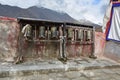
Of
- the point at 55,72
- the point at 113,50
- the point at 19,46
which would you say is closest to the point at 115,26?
the point at 113,50

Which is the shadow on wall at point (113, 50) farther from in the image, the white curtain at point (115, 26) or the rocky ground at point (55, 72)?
the rocky ground at point (55, 72)

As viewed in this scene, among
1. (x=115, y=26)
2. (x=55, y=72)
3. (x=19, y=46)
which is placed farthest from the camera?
(x=115, y=26)

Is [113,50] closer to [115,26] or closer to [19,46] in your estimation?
[115,26]

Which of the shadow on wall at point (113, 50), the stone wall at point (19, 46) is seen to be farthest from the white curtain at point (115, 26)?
the stone wall at point (19, 46)

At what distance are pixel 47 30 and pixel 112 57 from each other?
8.24 feet

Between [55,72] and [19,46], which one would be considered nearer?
[55,72]

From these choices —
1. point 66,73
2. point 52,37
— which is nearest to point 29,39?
point 52,37

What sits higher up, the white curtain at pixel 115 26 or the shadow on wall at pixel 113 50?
the white curtain at pixel 115 26

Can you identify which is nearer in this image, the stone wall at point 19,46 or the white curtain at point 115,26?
the stone wall at point 19,46

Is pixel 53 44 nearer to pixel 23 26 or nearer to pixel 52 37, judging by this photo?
pixel 52 37

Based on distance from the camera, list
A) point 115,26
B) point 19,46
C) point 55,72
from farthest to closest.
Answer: point 115,26 → point 19,46 → point 55,72

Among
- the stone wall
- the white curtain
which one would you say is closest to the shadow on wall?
the white curtain

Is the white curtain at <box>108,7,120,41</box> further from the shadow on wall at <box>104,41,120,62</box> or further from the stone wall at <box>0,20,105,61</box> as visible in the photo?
the stone wall at <box>0,20,105,61</box>

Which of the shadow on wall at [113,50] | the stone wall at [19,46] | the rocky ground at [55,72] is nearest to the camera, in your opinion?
the rocky ground at [55,72]
